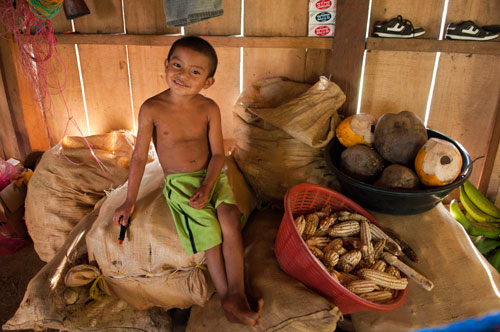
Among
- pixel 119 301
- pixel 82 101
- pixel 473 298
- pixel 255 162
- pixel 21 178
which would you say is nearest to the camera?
pixel 473 298

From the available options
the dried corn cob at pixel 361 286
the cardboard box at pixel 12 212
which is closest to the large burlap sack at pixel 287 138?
the dried corn cob at pixel 361 286

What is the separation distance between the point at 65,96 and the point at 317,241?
9.03ft

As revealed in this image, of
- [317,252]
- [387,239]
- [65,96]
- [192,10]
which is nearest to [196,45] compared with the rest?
[192,10]

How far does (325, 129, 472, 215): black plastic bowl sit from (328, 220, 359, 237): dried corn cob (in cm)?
24

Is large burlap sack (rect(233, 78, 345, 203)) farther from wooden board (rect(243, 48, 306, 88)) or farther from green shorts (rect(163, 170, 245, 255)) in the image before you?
green shorts (rect(163, 170, 245, 255))

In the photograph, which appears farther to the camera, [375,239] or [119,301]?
[119,301]

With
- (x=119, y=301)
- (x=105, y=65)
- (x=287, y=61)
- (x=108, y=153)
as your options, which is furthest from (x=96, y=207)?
(x=287, y=61)

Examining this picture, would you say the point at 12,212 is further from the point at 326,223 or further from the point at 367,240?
the point at 367,240

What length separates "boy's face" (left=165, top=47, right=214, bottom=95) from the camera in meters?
1.71

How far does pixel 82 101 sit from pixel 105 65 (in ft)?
1.47

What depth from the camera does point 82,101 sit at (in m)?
3.19

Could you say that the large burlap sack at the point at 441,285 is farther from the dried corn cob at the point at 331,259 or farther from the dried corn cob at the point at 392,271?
the dried corn cob at the point at 331,259

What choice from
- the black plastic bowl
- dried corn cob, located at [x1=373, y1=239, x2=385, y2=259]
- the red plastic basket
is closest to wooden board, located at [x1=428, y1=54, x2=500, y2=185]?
the black plastic bowl

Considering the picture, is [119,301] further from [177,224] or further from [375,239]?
[375,239]
